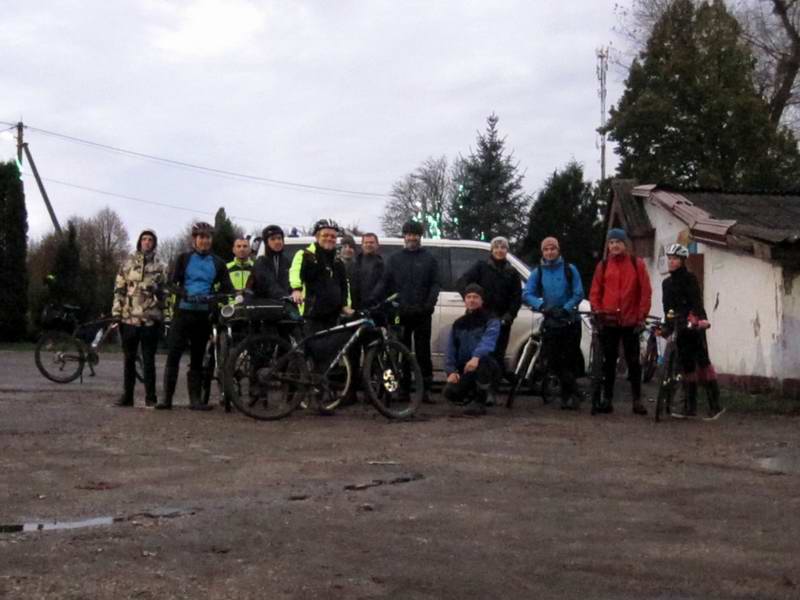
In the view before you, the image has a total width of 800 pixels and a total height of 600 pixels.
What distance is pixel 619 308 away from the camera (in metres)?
13.5

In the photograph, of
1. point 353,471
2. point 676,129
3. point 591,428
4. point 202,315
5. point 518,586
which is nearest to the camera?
point 518,586

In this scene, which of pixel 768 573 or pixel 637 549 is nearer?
pixel 768 573

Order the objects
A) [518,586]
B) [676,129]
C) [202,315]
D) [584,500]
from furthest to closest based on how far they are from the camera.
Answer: [676,129]
[202,315]
[584,500]
[518,586]

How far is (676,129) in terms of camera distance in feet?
160

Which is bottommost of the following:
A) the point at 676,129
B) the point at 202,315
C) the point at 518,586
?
the point at 518,586

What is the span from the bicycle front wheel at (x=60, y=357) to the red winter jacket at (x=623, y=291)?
771cm

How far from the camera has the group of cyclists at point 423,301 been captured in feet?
43.0

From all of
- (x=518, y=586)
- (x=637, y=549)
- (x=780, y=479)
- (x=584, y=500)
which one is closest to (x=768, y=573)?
(x=637, y=549)

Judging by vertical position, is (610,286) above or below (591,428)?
above

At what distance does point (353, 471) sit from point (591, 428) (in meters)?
3.76

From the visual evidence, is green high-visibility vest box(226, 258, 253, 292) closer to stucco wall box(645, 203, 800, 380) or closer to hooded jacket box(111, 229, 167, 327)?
hooded jacket box(111, 229, 167, 327)

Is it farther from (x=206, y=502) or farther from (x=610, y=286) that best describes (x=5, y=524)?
(x=610, y=286)

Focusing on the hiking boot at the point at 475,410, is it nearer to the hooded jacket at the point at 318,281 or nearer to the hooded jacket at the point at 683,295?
the hooded jacket at the point at 318,281

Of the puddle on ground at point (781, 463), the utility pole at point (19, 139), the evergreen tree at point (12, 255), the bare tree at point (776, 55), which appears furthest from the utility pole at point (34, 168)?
the puddle on ground at point (781, 463)
